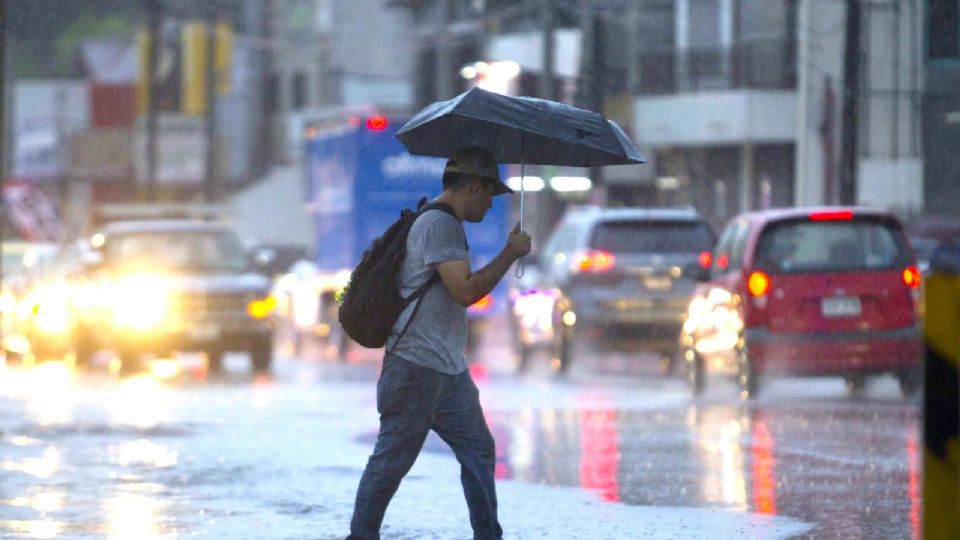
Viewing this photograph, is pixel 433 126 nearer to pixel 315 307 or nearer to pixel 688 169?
pixel 315 307

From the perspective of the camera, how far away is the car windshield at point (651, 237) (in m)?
24.4

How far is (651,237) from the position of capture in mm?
24516

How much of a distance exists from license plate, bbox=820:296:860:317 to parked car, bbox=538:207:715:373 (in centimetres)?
515

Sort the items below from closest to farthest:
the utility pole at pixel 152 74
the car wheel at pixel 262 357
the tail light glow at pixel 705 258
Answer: the tail light glow at pixel 705 258 → the car wheel at pixel 262 357 → the utility pole at pixel 152 74

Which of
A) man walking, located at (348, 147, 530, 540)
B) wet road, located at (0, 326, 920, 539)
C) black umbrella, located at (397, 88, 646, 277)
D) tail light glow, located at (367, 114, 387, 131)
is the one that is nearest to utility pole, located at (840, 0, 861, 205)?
tail light glow, located at (367, 114, 387, 131)

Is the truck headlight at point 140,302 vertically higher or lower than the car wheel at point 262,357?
higher

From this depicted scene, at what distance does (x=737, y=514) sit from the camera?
11.3 metres

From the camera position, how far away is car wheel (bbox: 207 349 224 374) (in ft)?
86.0

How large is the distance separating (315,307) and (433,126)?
2548 cm

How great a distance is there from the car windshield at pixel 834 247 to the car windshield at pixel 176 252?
350 inches

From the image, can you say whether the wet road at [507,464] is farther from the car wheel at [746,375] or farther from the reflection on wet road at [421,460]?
the car wheel at [746,375]

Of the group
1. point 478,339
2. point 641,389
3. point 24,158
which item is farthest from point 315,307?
point 24,158

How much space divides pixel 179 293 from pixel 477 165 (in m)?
16.9

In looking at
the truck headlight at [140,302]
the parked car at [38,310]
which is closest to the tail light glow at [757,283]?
the truck headlight at [140,302]
